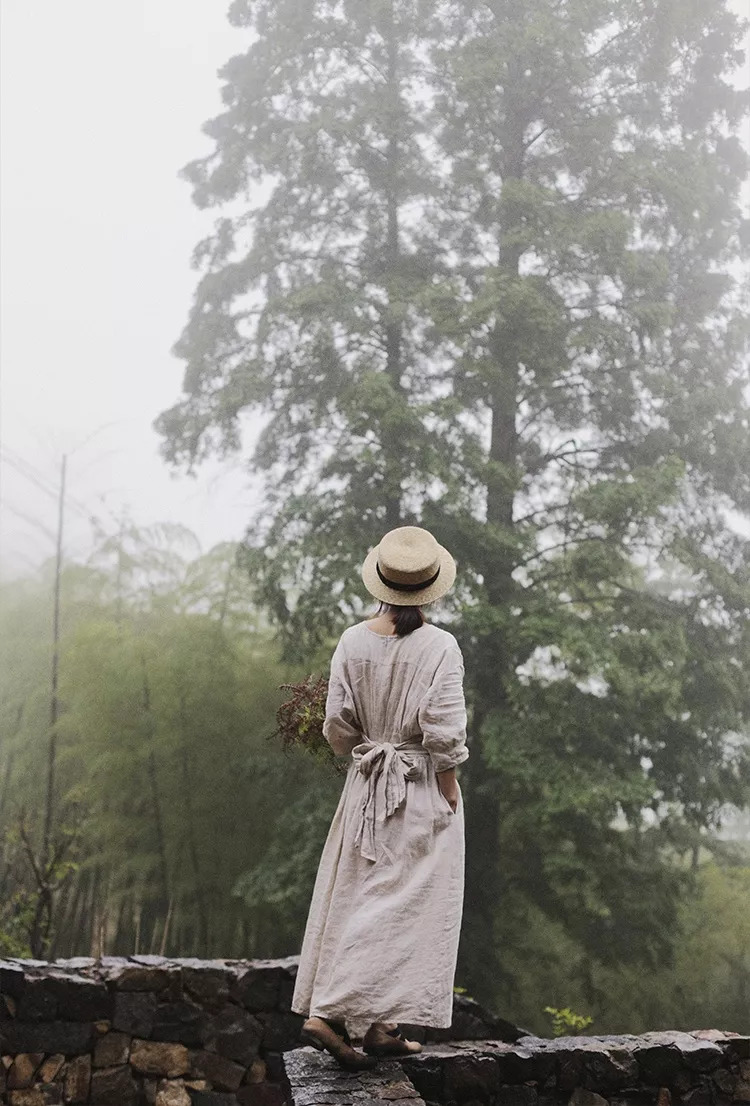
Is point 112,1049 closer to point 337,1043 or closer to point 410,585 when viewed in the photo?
point 337,1043

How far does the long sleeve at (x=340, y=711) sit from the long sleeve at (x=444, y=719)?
0.67 feet

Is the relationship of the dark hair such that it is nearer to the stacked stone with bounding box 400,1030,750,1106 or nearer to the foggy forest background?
the stacked stone with bounding box 400,1030,750,1106

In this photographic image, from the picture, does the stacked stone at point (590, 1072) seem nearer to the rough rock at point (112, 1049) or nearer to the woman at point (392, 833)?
the woman at point (392, 833)

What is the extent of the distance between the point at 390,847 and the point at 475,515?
6.07 metres

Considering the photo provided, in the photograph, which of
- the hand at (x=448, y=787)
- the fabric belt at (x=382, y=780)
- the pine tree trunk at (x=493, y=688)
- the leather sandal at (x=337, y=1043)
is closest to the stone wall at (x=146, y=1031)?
the leather sandal at (x=337, y=1043)

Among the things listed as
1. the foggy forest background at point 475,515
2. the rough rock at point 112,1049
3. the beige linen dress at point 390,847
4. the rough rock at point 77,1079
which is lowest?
the rough rock at point 77,1079

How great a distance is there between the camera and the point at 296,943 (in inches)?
324

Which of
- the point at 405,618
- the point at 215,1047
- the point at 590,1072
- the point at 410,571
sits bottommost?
the point at 215,1047

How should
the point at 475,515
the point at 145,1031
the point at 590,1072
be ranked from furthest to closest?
the point at 475,515, the point at 145,1031, the point at 590,1072

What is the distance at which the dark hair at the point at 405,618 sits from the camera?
288 cm

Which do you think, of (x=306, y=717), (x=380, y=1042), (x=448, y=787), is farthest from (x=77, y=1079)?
(x=448, y=787)

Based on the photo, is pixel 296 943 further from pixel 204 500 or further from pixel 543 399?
pixel 543 399

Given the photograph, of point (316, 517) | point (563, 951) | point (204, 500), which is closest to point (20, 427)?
point (204, 500)

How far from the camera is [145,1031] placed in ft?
13.8
